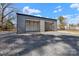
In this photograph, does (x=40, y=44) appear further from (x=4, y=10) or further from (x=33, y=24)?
(x=4, y=10)

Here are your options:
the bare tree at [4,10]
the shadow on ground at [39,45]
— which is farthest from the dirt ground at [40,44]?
the bare tree at [4,10]

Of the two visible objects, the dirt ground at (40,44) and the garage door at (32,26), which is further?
the garage door at (32,26)

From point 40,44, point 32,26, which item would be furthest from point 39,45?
point 32,26

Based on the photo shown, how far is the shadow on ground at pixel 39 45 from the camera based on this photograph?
4613 mm

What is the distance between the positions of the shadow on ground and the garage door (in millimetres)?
165

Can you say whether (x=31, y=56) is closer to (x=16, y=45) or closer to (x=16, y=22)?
(x=16, y=45)

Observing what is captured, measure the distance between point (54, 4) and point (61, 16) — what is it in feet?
1.23

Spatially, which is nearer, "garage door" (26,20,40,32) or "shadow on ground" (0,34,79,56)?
"shadow on ground" (0,34,79,56)

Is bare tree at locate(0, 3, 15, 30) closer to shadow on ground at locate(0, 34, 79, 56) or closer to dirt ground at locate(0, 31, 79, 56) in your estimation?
dirt ground at locate(0, 31, 79, 56)

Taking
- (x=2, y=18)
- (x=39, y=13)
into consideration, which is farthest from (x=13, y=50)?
(x=39, y=13)

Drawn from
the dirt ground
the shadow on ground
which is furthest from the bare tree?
the shadow on ground

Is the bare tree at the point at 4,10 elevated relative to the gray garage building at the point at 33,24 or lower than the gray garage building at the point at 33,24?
elevated

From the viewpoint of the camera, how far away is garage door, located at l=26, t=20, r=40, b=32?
15.5 feet

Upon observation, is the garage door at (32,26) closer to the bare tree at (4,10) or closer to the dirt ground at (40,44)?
the dirt ground at (40,44)
